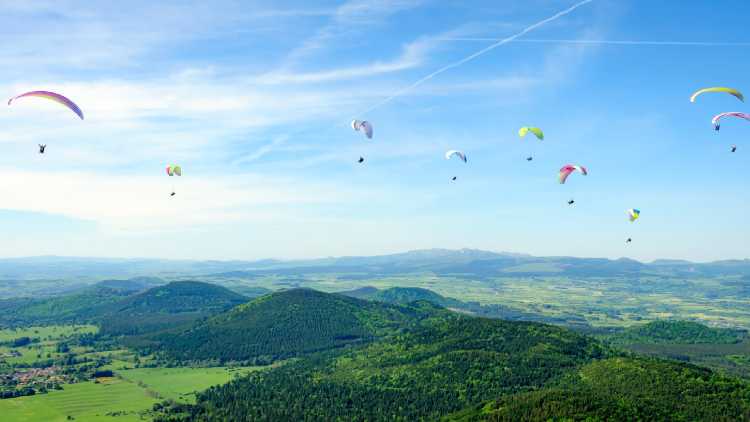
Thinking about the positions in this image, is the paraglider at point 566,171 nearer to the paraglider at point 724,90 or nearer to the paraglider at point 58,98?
the paraglider at point 724,90

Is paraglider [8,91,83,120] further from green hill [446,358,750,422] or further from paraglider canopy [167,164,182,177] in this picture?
green hill [446,358,750,422]

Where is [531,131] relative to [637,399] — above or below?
above

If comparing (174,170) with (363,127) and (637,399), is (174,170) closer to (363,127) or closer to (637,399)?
(363,127)

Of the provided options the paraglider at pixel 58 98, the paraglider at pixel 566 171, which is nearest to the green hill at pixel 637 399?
the paraglider at pixel 566 171

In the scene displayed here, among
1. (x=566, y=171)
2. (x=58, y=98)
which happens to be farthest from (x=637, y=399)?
(x=58, y=98)

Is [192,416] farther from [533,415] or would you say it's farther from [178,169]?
[533,415]

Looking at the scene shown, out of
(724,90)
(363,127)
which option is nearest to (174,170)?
(363,127)

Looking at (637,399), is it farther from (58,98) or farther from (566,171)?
(58,98)

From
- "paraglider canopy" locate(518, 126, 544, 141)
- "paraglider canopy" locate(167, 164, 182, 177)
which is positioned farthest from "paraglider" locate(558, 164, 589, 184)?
"paraglider canopy" locate(167, 164, 182, 177)

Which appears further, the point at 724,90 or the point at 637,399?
the point at 637,399
